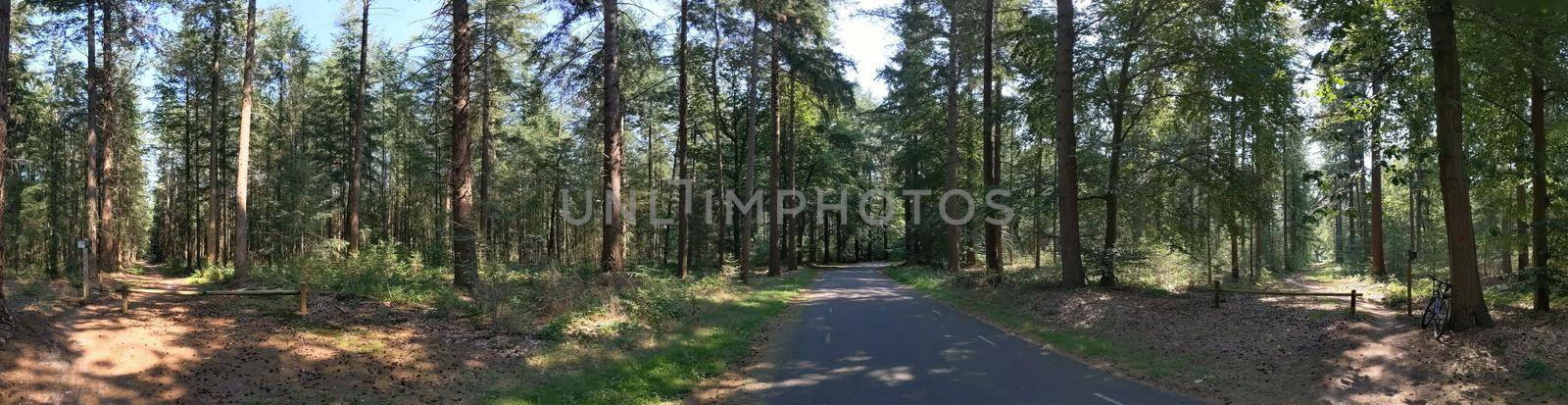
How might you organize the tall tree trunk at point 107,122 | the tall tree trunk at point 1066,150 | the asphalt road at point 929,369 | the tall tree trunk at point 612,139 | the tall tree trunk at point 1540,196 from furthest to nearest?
the tall tree trunk at point 107,122, the tall tree trunk at point 1066,150, the tall tree trunk at point 612,139, the tall tree trunk at point 1540,196, the asphalt road at point 929,369

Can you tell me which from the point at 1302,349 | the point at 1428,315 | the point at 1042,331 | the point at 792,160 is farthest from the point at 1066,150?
the point at 792,160

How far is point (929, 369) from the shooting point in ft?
29.9

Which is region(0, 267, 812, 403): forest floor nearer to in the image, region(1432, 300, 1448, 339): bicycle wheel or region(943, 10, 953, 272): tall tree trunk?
region(1432, 300, 1448, 339): bicycle wheel

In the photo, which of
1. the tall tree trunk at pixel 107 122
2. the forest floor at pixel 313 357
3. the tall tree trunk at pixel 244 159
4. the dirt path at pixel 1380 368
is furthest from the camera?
the tall tree trunk at pixel 107 122

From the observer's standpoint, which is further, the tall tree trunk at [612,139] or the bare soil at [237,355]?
the tall tree trunk at [612,139]

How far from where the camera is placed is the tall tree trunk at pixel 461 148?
1293 centimetres

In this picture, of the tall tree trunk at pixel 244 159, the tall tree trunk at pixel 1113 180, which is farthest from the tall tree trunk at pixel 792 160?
the tall tree trunk at pixel 244 159

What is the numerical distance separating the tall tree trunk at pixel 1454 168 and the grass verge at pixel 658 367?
32.2 feet

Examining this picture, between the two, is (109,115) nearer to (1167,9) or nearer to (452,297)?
(452,297)

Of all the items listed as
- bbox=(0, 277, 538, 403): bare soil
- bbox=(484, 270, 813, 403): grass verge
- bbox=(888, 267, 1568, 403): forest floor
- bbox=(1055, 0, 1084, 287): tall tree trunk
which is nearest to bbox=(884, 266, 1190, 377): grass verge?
bbox=(888, 267, 1568, 403): forest floor

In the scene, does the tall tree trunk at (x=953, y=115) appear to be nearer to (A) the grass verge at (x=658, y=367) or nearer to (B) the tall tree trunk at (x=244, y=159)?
(A) the grass verge at (x=658, y=367)

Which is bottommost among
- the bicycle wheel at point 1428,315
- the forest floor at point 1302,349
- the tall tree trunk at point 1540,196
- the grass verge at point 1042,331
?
the grass verge at point 1042,331

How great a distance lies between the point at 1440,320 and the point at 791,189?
26.9 m

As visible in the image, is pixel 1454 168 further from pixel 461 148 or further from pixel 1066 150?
pixel 461 148
